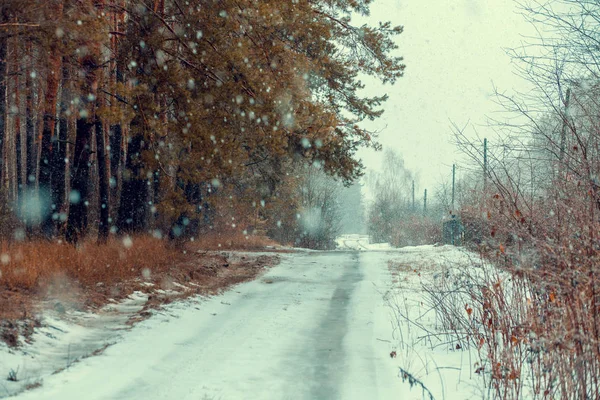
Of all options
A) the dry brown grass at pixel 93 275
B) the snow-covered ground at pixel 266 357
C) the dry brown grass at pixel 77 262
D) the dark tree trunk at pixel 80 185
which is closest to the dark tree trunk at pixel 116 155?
the dark tree trunk at pixel 80 185

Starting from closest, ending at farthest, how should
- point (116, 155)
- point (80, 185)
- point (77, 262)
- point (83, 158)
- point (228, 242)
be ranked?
point (77, 262) < point (83, 158) < point (80, 185) < point (116, 155) < point (228, 242)

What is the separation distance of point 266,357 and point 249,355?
0.18 meters

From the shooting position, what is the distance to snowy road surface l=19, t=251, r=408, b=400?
4668 mm

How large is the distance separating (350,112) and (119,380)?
603 inches

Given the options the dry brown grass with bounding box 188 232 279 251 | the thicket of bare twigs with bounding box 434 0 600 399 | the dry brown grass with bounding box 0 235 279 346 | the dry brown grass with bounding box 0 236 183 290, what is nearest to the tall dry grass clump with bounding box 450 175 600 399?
the thicket of bare twigs with bounding box 434 0 600 399

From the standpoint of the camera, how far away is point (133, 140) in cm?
1492

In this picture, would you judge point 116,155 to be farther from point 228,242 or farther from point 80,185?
point 80,185

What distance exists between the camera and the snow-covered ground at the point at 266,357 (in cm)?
471

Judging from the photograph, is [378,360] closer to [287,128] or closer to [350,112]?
[287,128]

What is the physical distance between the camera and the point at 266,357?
5824 mm

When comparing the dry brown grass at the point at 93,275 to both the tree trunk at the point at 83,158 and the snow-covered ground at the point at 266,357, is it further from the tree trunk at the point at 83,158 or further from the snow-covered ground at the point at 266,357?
the tree trunk at the point at 83,158

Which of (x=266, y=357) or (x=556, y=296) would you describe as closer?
(x=556, y=296)

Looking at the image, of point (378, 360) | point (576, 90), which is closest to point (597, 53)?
point (576, 90)

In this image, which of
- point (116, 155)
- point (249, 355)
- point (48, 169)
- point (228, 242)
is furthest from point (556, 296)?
point (116, 155)
